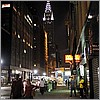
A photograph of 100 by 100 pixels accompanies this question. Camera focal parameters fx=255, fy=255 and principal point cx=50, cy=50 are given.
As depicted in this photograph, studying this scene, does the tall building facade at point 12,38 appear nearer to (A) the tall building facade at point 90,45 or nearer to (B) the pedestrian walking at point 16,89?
(A) the tall building facade at point 90,45

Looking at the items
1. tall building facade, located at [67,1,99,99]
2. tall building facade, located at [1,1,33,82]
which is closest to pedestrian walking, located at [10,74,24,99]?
tall building facade, located at [67,1,99,99]

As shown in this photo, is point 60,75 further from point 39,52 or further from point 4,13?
point 39,52

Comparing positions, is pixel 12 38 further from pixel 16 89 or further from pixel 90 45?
pixel 16 89

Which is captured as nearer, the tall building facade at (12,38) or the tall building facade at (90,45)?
the tall building facade at (90,45)

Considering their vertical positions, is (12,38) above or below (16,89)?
above

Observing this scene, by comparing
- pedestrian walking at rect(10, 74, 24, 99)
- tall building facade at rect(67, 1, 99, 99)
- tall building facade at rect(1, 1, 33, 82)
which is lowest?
pedestrian walking at rect(10, 74, 24, 99)

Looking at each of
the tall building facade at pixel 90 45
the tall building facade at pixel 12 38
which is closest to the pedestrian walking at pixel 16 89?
the tall building facade at pixel 90 45

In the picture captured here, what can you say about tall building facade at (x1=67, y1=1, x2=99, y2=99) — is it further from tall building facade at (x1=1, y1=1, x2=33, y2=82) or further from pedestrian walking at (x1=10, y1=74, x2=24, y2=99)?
tall building facade at (x1=1, y1=1, x2=33, y2=82)

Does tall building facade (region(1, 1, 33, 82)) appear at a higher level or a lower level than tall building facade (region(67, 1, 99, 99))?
higher

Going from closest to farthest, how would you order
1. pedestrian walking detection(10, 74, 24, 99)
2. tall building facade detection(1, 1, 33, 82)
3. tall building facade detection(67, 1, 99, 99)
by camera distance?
tall building facade detection(67, 1, 99, 99), pedestrian walking detection(10, 74, 24, 99), tall building facade detection(1, 1, 33, 82)

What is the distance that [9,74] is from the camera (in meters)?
73.0

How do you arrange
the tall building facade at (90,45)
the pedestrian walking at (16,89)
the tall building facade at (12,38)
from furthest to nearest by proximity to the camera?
the tall building facade at (12,38) → the pedestrian walking at (16,89) → the tall building facade at (90,45)

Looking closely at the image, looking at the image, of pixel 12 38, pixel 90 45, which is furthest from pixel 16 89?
pixel 12 38

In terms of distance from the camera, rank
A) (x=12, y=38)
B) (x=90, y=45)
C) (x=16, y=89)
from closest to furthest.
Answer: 1. (x=16, y=89)
2. (x=90, y=45)
3. (x=12, y=38)
